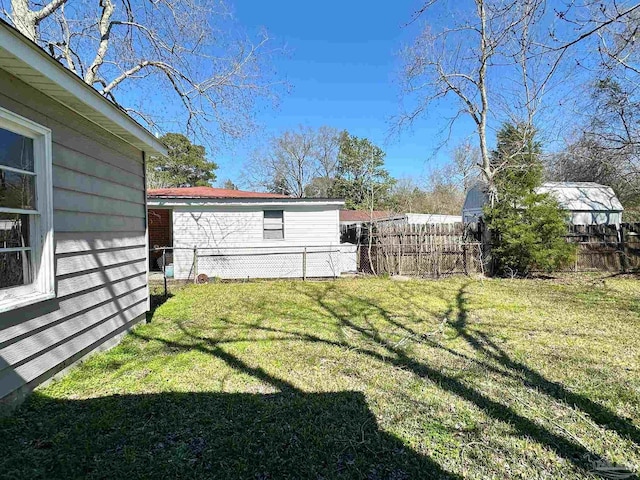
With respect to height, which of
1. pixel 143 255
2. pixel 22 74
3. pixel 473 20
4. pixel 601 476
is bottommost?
pixel 601 476

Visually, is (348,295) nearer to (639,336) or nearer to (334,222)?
(334,222)

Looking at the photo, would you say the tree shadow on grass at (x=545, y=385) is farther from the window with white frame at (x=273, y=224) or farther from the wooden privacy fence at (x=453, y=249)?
the window with white frame at (x=273, y=224)

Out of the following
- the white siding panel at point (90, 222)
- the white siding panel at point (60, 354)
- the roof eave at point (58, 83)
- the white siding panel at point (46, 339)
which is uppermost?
the roof eave at point (58, 83)

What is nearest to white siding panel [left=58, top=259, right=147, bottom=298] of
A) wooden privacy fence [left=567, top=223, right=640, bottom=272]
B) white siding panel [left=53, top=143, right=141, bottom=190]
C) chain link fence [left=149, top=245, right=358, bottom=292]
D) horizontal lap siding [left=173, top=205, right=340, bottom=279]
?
white siding panel [left=53, top=143, right=141, bottom=190]

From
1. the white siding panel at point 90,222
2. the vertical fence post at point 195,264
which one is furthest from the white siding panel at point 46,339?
the vertical fence post at point 195,264

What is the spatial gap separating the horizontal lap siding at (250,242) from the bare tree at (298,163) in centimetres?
2398

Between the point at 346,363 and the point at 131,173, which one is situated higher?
the point at 131,173

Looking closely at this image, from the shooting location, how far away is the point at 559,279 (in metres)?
10.1

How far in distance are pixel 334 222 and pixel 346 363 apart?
806 cm

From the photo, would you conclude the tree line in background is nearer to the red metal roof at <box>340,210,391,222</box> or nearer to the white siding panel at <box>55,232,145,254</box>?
the red metal roof at <box>340,210,391,222</box>

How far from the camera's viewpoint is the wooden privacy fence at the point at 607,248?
435 inches

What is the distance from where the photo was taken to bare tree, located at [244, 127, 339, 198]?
34844mm

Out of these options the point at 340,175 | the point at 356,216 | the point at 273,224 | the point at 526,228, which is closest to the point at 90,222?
the point at 273,224

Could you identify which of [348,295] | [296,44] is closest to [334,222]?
[348,295]
